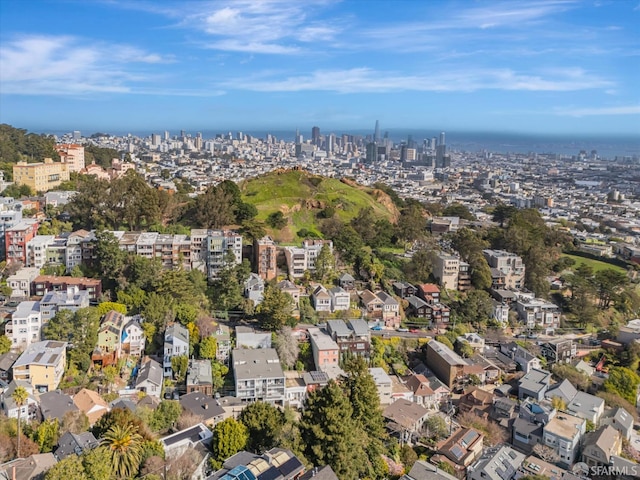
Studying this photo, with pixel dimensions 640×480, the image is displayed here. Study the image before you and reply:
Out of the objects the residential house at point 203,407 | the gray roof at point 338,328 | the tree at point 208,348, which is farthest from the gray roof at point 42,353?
the gray roof at point 338,328

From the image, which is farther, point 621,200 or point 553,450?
point 621,200

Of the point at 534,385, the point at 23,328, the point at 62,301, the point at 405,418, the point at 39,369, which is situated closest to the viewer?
the point at 39,369

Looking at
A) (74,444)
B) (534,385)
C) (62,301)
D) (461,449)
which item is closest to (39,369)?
(62,301)

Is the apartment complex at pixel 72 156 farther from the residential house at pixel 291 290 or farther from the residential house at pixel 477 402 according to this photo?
the residential house at pixel 477 402

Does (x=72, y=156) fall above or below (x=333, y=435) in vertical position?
above

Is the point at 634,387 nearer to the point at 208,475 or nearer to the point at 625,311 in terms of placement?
the point at 625,311

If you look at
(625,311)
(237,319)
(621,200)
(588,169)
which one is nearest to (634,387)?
(625,311)

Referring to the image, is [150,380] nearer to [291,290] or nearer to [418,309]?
[291,290]
